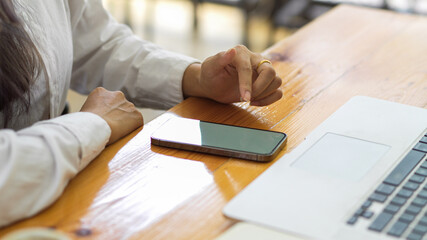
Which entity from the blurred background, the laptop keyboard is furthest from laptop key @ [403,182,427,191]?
the blurred background

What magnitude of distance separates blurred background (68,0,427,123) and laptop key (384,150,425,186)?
104 inches

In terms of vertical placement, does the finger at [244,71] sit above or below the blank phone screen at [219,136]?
above

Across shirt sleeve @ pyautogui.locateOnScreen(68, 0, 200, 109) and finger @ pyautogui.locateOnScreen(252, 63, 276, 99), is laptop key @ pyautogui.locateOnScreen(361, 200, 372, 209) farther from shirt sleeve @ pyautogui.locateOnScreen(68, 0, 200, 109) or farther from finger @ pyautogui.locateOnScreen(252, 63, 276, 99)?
shirt sleeve @ pyautogui.locateOnScreen(68, 0, 200, 109)

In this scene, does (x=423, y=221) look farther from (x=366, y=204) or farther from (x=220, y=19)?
(x=220, y=19)

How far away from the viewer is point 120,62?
1.25 meters

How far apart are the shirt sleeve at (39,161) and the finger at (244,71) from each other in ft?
0.84

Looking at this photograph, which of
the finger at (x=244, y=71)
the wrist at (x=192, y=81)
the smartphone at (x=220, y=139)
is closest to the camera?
the smartphone at (x=220, y=139)

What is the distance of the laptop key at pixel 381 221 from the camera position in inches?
26.6

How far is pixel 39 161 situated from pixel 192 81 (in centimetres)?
41

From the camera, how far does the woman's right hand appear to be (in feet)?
3.08

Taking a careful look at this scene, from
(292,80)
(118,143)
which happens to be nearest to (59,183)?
(118,143)

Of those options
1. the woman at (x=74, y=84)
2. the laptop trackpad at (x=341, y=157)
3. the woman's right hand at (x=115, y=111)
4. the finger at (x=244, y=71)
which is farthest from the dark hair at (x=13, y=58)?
the laptop trackpad at (x=341, y=157)

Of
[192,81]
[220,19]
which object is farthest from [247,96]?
[220,19]

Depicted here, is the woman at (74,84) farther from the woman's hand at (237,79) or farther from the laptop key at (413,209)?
the laptop key at (413,209)
